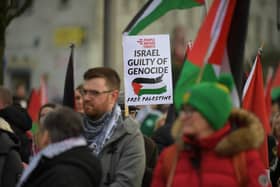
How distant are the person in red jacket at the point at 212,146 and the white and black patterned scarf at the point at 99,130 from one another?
1211 millimetres

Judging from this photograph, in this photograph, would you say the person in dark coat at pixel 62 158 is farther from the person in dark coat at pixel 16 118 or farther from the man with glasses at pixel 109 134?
the person in dark coat at pixel 16 118

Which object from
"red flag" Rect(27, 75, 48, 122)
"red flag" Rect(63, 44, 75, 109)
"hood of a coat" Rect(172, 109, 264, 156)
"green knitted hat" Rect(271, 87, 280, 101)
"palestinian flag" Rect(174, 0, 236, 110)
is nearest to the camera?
"hood of a coat" Rect(172, 109, 264, 156)

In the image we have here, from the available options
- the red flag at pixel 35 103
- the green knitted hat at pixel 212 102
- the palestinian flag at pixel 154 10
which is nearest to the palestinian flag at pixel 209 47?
the green knitted hat at pixel 212 102

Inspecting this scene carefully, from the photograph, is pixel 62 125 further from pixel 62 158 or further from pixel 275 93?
pixel 275 93

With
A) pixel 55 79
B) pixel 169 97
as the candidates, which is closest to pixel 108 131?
pixel 169 97

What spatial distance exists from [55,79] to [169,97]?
3602 centimetres

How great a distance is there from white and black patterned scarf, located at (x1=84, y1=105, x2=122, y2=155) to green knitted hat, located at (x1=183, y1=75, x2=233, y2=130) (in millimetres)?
1287

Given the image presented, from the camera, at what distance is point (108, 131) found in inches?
253

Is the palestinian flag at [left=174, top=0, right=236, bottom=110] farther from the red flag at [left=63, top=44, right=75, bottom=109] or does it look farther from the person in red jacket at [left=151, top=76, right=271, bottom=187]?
the red flag at [left=63, top=44, right=75, bottom=109]

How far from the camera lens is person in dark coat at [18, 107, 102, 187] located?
5.20m

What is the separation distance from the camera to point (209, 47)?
6023 mm

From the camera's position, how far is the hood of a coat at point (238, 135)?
5145 millimetres

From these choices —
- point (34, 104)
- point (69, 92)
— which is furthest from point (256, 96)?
point (34, 104)

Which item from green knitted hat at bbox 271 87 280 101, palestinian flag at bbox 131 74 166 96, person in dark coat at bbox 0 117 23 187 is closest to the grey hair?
person in dark coat at bbox 0 117 23 187
